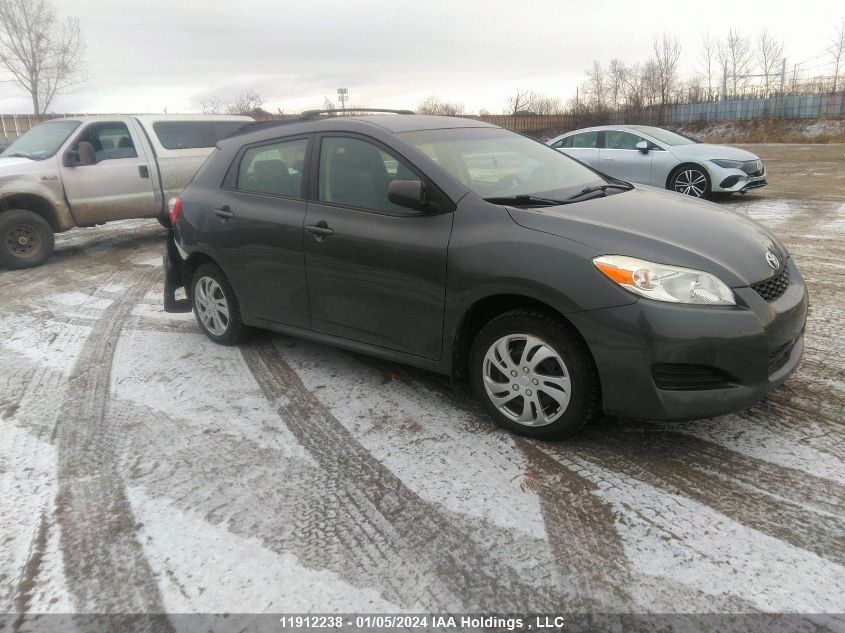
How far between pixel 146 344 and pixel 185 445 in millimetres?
2056

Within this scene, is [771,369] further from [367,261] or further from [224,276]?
[224,276]

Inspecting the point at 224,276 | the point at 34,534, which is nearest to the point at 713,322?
the point at 34,534

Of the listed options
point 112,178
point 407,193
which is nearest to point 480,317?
point 407,193

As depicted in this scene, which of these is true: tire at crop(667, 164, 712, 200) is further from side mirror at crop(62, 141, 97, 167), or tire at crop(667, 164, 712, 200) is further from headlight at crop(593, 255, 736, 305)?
side mirror at crop(62, 141, 97, 167)

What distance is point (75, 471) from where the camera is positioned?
10.4 ft

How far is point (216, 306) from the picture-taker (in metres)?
4.91

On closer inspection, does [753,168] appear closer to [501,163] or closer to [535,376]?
[501,163]

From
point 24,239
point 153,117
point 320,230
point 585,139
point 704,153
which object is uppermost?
point 153,117

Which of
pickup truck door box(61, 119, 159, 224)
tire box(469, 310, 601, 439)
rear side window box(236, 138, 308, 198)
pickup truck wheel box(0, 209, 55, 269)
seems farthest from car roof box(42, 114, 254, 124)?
tire box(469, 310, 601, 439)

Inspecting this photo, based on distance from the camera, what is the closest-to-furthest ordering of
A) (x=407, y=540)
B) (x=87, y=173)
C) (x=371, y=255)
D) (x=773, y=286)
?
(x=407, y=540), (x=773, y=286), (x=371, y=255), (x=87, y=173)

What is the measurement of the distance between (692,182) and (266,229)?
363 inches

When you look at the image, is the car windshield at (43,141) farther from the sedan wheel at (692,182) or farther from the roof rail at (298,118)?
the sedan wheel at (692,182)

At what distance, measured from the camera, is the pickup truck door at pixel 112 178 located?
28.6 ft

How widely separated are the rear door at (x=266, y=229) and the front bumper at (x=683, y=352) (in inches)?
80.4
